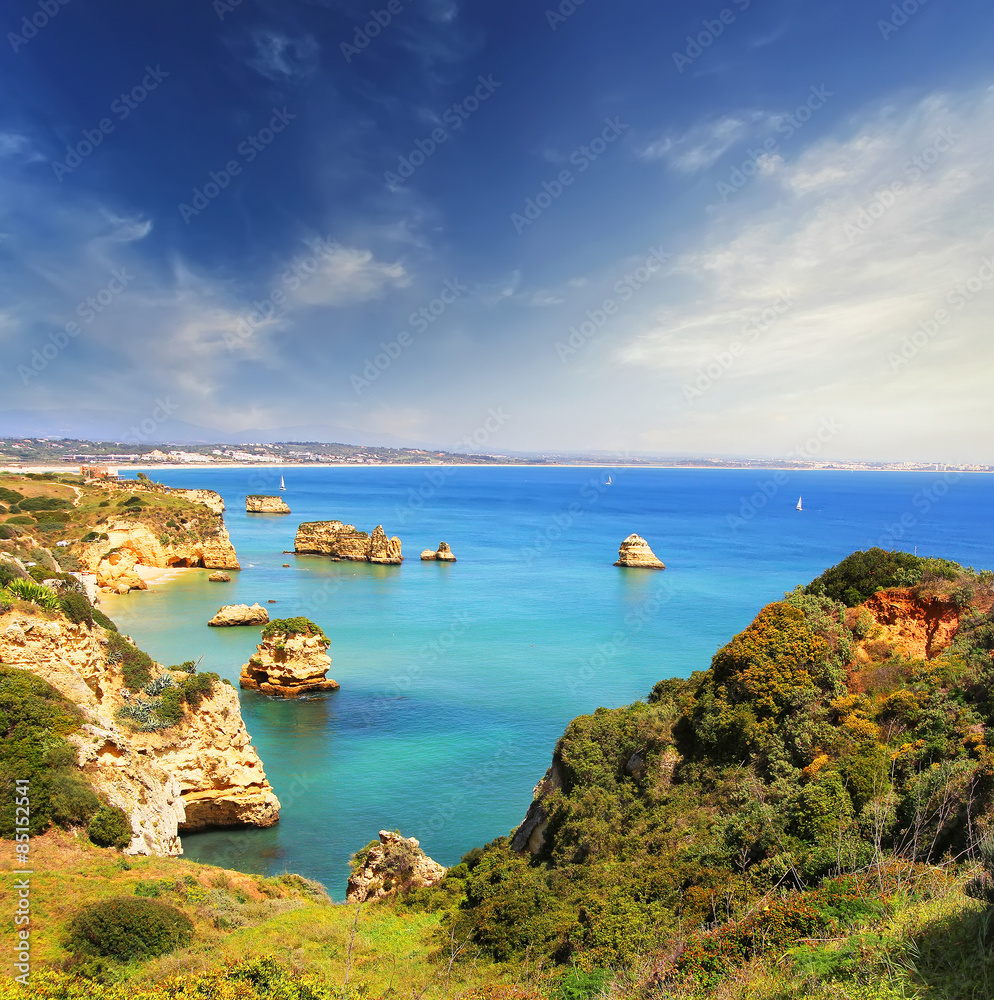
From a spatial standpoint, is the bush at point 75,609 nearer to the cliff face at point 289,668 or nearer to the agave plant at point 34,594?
the agave plant at point 34,594

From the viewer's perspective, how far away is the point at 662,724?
15.6m

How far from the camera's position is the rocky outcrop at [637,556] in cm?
7469

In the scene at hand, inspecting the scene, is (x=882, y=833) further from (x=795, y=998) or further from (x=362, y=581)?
(x=362, y=581)

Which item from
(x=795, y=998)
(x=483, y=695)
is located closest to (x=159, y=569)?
(x=483, y=695)

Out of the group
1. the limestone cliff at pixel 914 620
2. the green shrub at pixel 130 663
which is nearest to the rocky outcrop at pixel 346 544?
the green shrub at pixel 130 663

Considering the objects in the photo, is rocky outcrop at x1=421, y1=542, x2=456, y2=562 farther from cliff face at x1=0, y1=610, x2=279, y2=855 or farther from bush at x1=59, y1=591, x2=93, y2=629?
bush at x1=59, y1=591, x2=93, y2=629

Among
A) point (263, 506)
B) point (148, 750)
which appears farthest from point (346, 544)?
point (148, 750)

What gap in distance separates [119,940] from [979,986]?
11.7m

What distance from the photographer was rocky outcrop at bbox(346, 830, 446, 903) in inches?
603

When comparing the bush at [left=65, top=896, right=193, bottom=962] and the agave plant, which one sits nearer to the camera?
the bush at [left=65, top=896, right=193, bottom=962]

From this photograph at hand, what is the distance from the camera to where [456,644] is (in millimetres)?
43469

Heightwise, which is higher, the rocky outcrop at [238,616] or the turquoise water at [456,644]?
the rocky outcrop at [238,616]

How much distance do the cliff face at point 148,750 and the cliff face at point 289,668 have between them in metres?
10.9

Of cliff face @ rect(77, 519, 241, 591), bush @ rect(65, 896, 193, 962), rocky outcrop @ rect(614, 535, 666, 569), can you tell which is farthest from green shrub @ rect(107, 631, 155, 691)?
rocky outcrop @ rect(614, 535, 666, 569)
